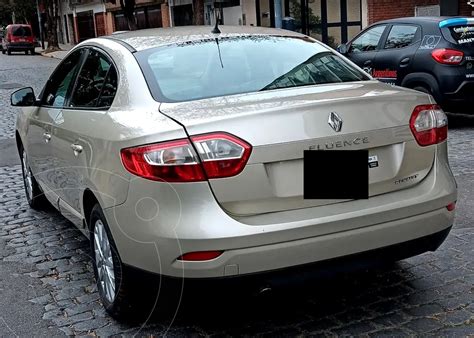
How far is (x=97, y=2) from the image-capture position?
46.1 m

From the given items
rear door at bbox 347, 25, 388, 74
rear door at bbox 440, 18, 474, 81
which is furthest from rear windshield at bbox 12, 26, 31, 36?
rear door at bbox 440, 18, 474, 81

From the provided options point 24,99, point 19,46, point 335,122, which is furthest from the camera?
point 19,46

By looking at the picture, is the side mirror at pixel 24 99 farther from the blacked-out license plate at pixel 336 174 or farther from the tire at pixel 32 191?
the blacked-out license plate at pixel 336 174

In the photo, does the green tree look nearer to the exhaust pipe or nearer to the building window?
the building window

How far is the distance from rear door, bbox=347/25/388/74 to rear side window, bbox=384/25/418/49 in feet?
0.61

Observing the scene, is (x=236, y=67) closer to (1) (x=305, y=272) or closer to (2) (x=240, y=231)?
(2) (x=240, y=231)

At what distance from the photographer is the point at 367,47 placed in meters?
10.8

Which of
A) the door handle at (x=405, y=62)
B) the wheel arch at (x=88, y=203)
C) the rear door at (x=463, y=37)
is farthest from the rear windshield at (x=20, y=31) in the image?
the wheel arch at (x=88, y=203)

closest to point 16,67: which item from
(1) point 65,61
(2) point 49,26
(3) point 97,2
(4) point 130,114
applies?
(2) point 49,26

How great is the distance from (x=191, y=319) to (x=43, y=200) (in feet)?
9.92

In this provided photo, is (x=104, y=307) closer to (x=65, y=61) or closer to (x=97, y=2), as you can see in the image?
(x=65, y=61)

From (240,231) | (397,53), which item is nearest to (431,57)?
(397,53)

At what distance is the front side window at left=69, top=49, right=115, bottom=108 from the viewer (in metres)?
4.24

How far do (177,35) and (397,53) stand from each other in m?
6.31
